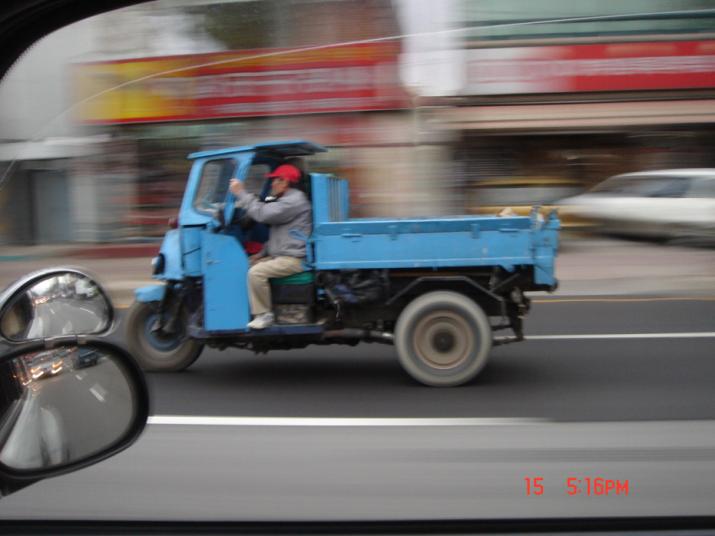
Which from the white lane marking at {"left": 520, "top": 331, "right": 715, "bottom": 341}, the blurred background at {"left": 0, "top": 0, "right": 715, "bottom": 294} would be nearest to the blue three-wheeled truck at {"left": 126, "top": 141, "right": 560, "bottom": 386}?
the white lane marking at {"left": 520, "top": 331, "right": 715, "bottom": 341}

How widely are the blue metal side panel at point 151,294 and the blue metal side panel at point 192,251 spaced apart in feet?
1.48

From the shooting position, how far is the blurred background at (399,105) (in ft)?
44.6

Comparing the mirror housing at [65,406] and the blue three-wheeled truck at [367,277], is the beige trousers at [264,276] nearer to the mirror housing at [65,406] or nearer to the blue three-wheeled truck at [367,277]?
the blue three-wheeled truck at [367,277]

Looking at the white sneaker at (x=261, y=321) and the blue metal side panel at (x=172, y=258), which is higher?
the blue metal side panel at (x=172, y=258)

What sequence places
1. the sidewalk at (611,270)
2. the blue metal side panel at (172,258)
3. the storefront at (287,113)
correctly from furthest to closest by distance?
the storefront at (287,113), the sidewalk at (611,270), the blue metal side panel at (172,258)

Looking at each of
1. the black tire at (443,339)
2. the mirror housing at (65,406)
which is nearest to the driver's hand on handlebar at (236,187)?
the black tire at (443,339)

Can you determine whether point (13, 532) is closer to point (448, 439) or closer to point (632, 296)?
point (448, 439)

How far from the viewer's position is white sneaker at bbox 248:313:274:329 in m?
6.20

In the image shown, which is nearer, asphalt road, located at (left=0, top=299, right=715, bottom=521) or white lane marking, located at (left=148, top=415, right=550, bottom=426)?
asphalt road, located at (left=0, top=299, right=715, bottom=521)

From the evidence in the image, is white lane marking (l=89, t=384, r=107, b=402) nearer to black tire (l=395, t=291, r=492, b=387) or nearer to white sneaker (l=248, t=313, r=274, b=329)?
white sneaker (l=248, t=313, r=274, b=329)

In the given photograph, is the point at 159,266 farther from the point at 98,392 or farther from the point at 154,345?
the point at 98,392

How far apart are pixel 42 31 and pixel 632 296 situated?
9649mm

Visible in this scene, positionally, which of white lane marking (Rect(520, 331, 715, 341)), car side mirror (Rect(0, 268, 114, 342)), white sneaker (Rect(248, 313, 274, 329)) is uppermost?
car side mirror (Rect(0, 268, 114, 342))

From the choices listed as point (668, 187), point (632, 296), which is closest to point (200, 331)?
point (632, 296)
